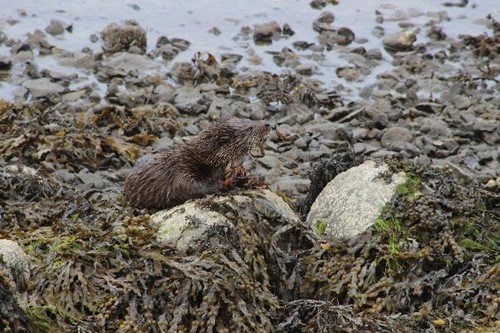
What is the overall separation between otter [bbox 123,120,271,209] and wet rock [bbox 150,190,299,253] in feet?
0.43

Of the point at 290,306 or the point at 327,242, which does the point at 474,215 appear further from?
the point at 290,306

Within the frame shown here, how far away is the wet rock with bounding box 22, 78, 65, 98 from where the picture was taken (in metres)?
11.7

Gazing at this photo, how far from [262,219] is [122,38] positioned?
9005 millimetres

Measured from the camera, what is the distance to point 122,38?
14.1 m

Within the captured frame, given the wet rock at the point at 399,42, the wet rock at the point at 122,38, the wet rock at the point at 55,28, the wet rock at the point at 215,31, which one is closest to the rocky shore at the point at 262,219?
the wet rock at the point at 122,38

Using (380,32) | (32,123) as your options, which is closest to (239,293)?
(32,123)

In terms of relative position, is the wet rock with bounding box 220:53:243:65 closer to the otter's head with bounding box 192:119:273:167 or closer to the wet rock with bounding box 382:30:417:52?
the wet rock with bounding box 382:30:417:52

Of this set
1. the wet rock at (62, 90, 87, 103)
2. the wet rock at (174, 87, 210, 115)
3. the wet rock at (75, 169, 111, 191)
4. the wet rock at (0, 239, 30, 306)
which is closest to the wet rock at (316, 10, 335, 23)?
the wet rock at (174, 87, 210, 115)

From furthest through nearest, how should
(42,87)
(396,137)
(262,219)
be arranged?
(42,87) → (396,137) → (262,219)

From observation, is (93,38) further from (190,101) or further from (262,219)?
(262,219)

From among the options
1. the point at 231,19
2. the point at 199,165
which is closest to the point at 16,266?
the point at 199,165

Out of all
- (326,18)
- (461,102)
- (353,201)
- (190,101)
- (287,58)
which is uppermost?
(353,201)

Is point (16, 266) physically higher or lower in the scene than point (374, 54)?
higher

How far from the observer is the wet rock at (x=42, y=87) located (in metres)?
11.7
